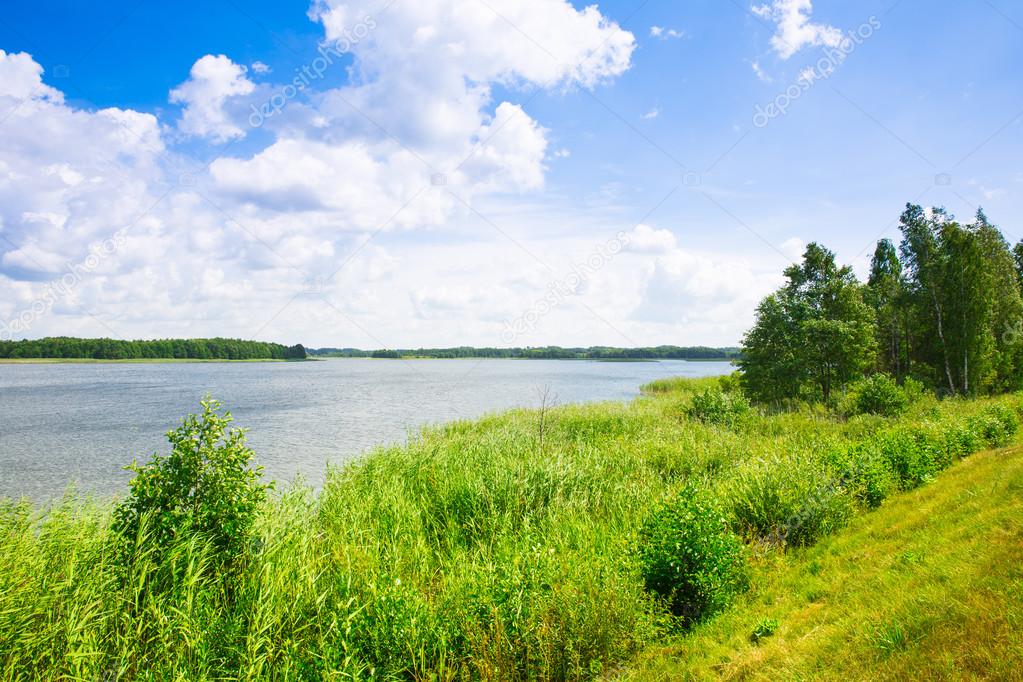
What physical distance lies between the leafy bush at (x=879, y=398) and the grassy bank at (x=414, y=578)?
496 inches

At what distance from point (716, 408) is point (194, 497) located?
23182 millimetres

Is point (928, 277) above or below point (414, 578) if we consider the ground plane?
above

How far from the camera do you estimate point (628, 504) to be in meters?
11.1

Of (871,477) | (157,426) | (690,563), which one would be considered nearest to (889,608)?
(690,563)

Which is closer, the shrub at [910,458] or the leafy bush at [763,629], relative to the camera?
the leafy bush at [763,629]

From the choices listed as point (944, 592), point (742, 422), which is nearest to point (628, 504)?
point (944, 592)

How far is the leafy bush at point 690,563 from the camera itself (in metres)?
7.15

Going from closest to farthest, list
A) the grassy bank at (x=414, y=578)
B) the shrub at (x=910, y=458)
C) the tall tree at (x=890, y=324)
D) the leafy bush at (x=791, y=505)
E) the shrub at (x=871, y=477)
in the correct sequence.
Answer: the grassy bank at (x=414, y=578) → the leafy bush at (x=791, y=505) → the shrub at (x=871, y=477) → the shrub at (x=910, y=458) → the tall tree at (x=890, y=324)

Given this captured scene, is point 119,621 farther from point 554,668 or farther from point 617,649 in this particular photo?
point 617,649

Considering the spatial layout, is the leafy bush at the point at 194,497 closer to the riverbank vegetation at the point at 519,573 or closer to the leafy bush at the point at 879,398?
the riverbank vegetation at the point at 519,573

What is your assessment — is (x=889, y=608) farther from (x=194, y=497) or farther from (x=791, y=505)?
(x=194, y=497)

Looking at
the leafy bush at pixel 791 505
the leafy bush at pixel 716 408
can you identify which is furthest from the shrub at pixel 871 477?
the leafy bush at pixel 716 408

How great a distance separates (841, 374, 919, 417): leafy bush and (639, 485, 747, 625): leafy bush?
2028 centimetres

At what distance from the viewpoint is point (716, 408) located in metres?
24.8
